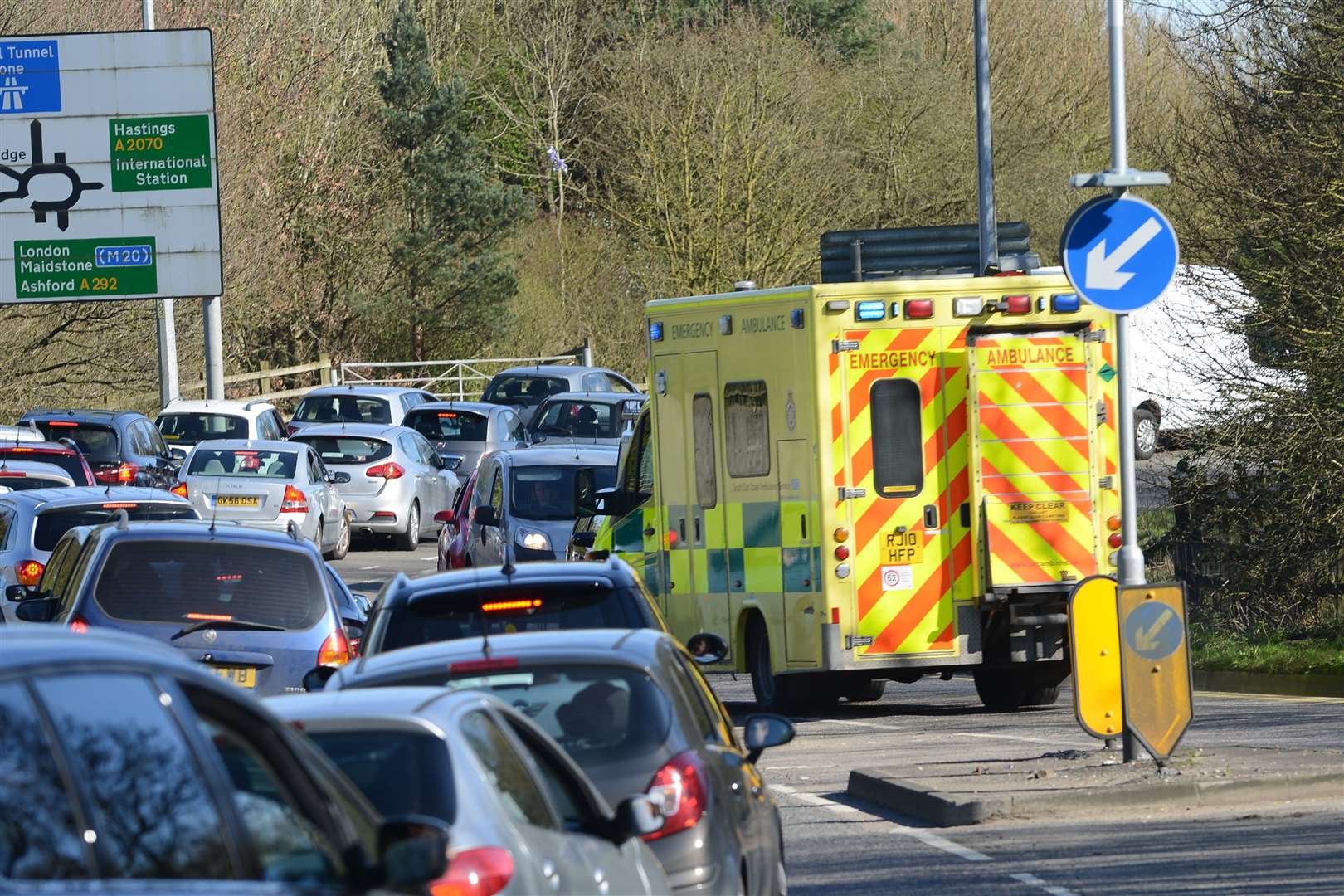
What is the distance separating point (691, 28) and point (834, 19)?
465 centimetres

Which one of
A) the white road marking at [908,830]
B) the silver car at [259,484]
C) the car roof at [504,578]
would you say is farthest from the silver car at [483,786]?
the silver car at [259,484]

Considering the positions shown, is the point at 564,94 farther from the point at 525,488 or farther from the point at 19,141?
the point at 525,488

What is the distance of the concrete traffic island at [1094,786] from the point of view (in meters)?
10.6

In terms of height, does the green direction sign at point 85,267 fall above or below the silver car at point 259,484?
above

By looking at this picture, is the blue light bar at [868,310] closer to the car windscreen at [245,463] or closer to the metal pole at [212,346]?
the car windscreen at [245,463]

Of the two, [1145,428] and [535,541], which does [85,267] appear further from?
[1145,428]

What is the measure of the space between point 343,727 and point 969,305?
31.7 feet

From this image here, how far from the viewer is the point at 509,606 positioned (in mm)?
8656

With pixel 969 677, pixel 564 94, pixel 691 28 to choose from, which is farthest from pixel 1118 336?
pixel 564 94

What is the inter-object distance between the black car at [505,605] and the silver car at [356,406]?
1106 inches

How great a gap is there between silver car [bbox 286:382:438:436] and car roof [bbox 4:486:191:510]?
1941 cm

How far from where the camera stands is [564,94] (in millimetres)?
60938

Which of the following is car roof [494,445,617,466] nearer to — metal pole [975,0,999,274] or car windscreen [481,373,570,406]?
metal pole [975,0,999,274]

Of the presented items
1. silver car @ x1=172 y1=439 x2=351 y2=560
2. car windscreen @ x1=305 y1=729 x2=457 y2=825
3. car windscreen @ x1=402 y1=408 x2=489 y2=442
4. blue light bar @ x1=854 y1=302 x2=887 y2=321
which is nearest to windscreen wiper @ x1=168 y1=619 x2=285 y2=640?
blue light bar @ x1=854 y1=302 x2=887 y2=321
